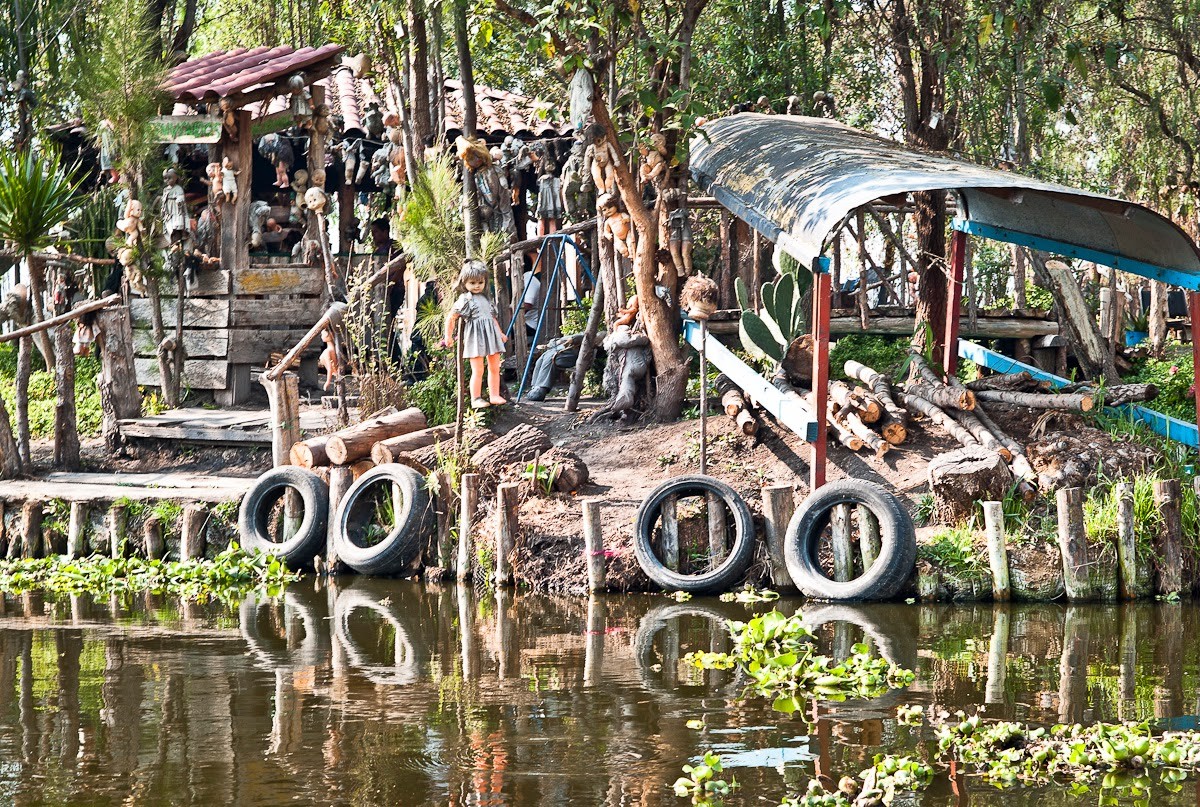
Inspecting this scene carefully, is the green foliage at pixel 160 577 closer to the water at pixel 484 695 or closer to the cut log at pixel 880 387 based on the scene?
the water at pixel 484 695

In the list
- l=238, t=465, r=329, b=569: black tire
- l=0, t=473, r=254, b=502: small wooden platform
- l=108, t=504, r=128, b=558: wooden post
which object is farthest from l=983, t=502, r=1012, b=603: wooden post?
l=108, t=504, r=128, b=558: wooden post

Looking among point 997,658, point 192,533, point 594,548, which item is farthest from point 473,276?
point 997,658

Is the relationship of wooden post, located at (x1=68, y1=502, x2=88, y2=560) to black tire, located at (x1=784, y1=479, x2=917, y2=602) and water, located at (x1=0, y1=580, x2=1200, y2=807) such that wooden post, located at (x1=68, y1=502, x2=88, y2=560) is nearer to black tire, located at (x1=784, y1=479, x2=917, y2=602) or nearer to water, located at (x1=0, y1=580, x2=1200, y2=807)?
water, located at (x1=0, y1=580, x2=1200, y2=807)

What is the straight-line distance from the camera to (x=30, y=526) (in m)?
12.9

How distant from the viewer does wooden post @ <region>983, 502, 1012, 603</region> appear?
1002 cm

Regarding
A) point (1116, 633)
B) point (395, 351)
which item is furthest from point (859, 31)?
point (1116, 633)

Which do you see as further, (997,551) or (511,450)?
(511,450)

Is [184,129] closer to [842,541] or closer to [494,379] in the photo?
[494,379]

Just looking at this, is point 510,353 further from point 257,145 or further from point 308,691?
point 308,691

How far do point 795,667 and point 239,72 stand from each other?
11574mm

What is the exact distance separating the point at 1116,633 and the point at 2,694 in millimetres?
6893

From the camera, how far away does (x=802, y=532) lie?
10.6m

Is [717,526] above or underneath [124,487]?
underneath

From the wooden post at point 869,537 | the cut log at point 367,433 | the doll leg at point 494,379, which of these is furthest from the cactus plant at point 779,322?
the cut log at point 367,433
